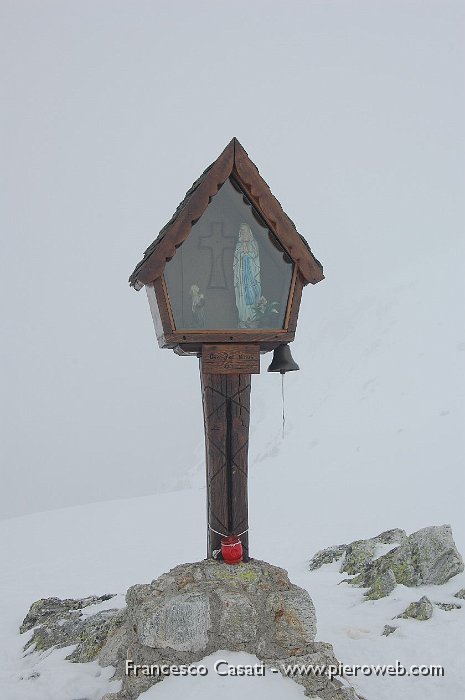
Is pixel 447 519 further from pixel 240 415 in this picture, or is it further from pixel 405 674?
pixel 240 415

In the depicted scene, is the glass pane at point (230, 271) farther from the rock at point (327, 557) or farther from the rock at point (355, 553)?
the rock at point (327, 557)

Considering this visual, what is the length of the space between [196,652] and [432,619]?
13.5 ft

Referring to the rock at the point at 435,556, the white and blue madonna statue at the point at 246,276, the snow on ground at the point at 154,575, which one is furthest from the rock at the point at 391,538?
the white and blue madonna statue at the point at 246,276

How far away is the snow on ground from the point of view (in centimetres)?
645

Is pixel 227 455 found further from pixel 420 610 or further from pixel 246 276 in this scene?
pixel 420 610

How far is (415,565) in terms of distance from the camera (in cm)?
1004

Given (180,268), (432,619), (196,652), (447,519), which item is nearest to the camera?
(196,652)

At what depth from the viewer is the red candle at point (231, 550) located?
6.86m

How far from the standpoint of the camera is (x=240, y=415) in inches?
279

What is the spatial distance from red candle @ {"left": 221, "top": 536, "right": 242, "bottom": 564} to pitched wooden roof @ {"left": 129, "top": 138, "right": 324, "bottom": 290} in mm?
3369

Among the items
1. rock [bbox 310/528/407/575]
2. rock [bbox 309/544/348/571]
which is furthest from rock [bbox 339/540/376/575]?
rock [bbox 309/544/348/571]

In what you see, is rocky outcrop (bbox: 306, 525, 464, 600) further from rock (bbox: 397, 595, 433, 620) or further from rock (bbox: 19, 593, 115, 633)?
rock (bbox: 19, 593, 115, 633)

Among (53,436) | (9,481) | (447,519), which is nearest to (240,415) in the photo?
(447,519)

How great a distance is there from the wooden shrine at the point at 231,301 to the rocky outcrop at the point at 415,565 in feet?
13.1
